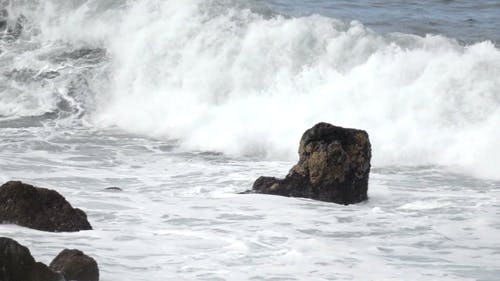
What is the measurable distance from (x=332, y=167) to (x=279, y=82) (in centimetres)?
560

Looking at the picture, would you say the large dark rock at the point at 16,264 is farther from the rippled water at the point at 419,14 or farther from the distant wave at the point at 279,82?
the rippled water at the point at 419,14

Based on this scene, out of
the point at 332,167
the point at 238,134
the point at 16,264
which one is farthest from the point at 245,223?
the point at 238,134

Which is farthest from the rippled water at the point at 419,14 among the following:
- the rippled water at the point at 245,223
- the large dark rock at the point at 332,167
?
the large dark rock at the point at 332,167

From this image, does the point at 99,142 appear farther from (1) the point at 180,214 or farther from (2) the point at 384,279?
(2) the point at 384,279

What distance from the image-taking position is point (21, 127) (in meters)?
14.7

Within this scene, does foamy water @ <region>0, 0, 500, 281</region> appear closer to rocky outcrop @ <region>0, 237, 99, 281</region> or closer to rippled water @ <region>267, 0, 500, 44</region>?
rocky outcrop @ <region>0, 237, 99, 281</region>

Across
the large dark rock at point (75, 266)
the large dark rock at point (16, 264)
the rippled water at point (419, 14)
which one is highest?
the rippled water at point (419, 14)

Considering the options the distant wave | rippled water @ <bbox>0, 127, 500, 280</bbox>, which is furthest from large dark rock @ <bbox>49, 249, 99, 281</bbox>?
the distant wave

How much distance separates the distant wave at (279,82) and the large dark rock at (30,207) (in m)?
5.51

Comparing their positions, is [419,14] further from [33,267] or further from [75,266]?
[33,267]

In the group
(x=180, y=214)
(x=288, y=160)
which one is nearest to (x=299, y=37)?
(x=288, y=160)

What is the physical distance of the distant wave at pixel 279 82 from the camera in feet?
43.0

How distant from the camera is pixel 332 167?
378 inches

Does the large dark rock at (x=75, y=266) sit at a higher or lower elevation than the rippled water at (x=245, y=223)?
higher
